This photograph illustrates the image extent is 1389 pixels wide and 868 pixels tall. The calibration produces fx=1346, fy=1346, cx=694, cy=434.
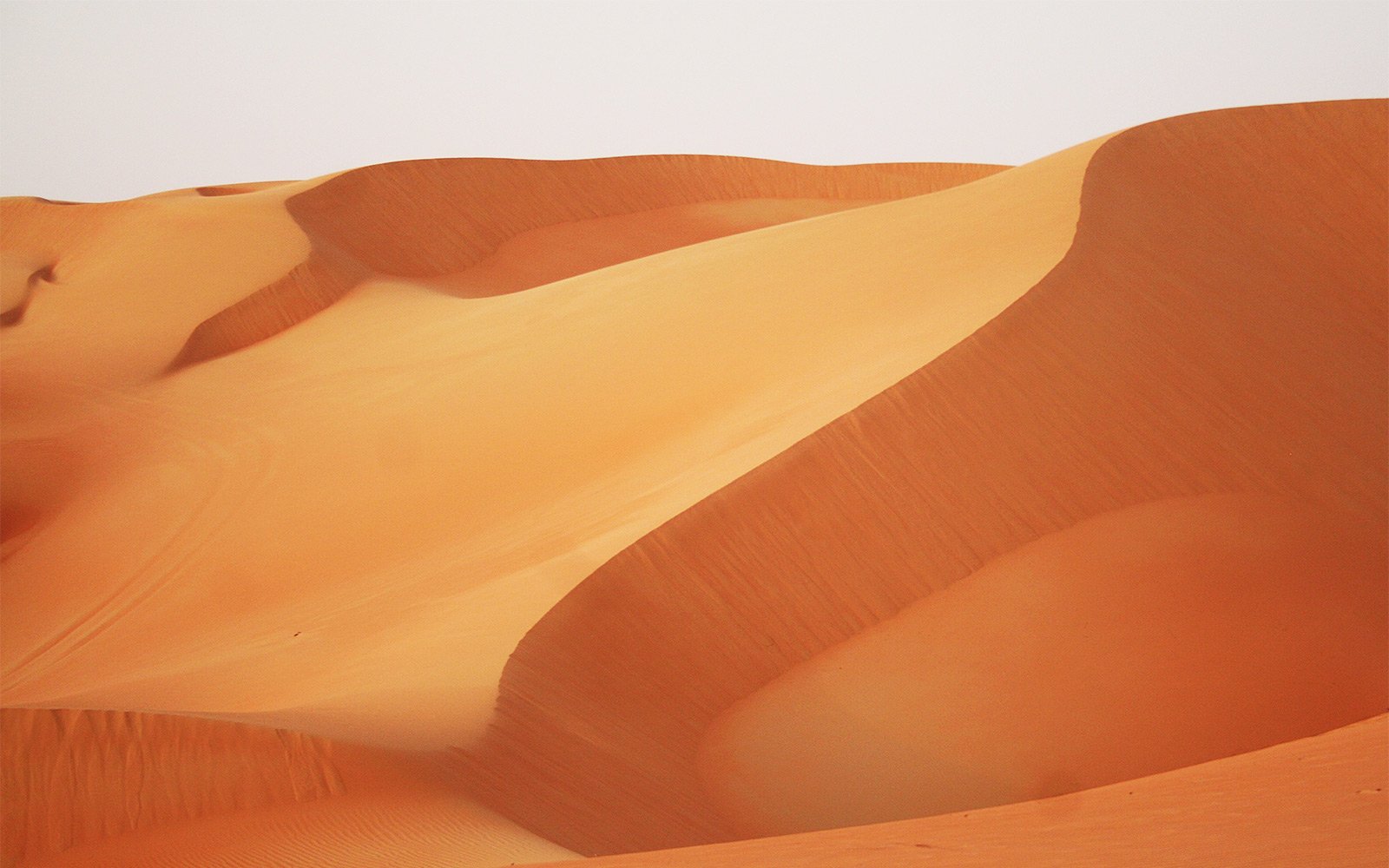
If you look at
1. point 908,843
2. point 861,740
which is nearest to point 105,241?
point 861,740

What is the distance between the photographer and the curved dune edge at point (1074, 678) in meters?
8.03

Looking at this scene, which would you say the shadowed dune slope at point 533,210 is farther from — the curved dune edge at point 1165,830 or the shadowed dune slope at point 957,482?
the curved dune edge at point 1165,830

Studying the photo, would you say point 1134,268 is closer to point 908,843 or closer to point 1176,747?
point 1176,747

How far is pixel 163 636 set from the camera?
10641 millimetres

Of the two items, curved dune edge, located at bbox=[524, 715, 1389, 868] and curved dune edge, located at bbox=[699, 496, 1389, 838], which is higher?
curved dune edge, located at bbox=[699, 496, 1389, 838]

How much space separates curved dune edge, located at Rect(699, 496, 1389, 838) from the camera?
8.03m

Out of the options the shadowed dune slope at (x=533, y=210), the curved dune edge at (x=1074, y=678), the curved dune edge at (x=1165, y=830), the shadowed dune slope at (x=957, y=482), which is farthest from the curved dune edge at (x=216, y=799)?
the shadowed dune slope at (x=533, y=210)

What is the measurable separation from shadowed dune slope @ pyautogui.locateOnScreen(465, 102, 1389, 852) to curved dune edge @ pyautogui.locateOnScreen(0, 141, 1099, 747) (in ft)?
1.09

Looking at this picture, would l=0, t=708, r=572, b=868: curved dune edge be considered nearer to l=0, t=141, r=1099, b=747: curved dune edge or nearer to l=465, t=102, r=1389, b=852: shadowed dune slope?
l=0, t=141, r=1099, b=747: curved dune edge

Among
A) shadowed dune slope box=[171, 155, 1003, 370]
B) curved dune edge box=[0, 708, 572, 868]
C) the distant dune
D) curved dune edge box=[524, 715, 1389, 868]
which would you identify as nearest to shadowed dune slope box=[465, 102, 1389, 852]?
the distant dune

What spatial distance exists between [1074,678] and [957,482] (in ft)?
5.63

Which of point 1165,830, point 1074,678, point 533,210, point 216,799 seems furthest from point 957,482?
point 533,210

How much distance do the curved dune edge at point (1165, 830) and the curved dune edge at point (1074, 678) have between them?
2.32 meters

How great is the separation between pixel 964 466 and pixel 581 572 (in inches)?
117
